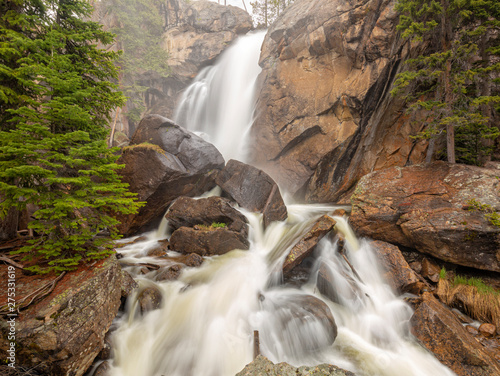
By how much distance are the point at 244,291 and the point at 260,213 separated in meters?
4.17

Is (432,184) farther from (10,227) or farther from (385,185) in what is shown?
(10,227)

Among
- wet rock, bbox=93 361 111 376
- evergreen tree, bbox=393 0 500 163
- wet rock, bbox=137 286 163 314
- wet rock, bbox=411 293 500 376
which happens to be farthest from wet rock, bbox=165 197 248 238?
evergreen tree, bbox=393 0 500 163

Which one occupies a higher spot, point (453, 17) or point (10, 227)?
point (453, 17)

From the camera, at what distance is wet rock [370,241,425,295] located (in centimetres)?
557

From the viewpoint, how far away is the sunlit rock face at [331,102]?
10.1m

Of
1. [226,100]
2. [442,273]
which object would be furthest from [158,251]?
[226,100]

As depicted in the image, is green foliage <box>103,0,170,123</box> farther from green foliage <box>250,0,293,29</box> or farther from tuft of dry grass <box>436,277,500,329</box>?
tuft of dry grass <box>436,277,500,329</box>

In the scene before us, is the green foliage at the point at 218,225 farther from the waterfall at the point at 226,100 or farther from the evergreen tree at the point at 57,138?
the waterfall at the point at 226,100

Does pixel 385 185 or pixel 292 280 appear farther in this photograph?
pixel 385 185

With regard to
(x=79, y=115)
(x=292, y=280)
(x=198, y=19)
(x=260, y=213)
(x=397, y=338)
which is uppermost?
(x=198, y=19)

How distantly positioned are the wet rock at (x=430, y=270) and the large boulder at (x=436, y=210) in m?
0.37

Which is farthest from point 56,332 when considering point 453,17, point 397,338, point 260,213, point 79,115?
point 453,17

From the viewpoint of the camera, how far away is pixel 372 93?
35.1 feet

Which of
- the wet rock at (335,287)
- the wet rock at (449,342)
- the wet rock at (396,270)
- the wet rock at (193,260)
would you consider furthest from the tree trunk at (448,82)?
the wet rock at (193,260)
